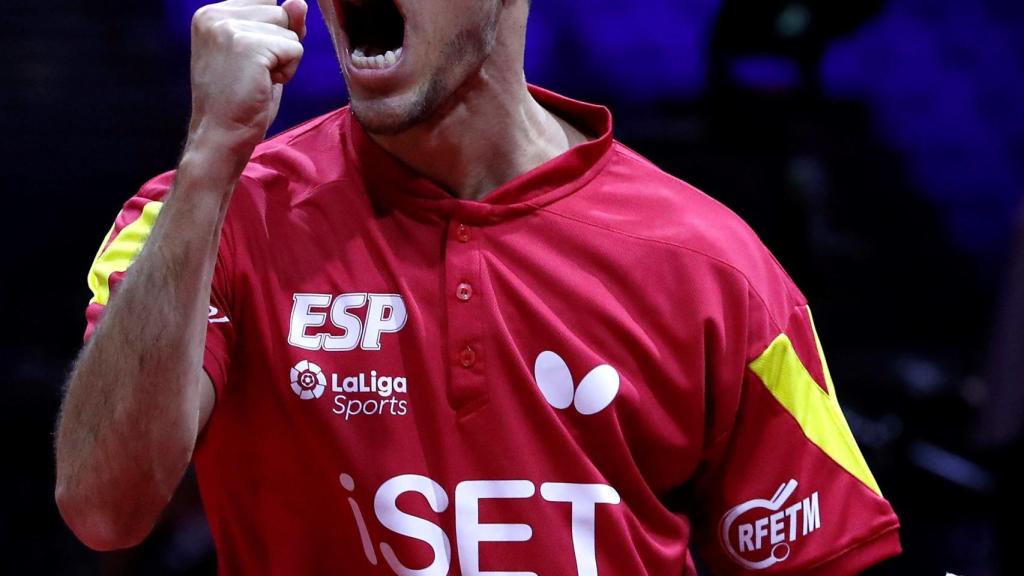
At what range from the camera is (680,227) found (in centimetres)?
158

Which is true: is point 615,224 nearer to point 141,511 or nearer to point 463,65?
point 463,65

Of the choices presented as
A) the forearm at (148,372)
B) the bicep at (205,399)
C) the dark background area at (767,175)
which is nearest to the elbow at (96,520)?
the forearm at (148,372)

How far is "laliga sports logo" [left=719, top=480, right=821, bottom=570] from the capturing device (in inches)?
61.2

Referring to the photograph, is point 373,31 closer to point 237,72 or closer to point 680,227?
point 237,72

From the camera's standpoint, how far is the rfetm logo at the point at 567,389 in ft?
4.89

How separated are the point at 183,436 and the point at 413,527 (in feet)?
0.89

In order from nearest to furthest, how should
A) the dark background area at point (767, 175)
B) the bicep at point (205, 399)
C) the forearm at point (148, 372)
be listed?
the forearm at point (148, 372), the bicep at point (205, 399), the dark background area at point (767, 175)

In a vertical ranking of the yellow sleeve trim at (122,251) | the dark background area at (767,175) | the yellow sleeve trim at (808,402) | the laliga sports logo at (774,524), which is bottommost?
the dark background area at (767,175)

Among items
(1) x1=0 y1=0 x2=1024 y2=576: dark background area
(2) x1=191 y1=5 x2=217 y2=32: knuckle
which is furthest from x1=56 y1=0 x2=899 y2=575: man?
(1) x1=0 y1=0 x2=1024 y2=576: dark background area

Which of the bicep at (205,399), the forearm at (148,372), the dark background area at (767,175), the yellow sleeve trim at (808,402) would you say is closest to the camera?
the forearm at (148,372)

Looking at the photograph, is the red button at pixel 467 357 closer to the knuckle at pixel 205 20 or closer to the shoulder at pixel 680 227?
the shoulder at pixel 680 227

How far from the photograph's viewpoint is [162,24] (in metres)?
5.10

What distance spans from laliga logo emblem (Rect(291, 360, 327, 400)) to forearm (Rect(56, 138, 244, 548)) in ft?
0.48

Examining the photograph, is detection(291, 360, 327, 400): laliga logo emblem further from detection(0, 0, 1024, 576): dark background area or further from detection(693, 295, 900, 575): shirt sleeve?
detection(0, 0, 1024, 576): dark background area
